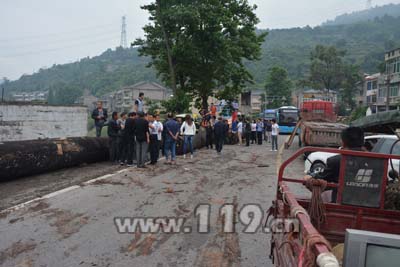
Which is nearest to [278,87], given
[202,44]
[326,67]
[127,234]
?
[326,67]

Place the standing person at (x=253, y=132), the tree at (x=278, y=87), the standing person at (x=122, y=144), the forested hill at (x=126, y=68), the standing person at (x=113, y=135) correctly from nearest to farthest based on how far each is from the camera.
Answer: the standing person at (x=122, y=144)
the standing person at (x=113, y=135)
the standing person at (x=253, y=132)
the tree at (x=278, y=87)
the forested hill at (x=126, y=68)

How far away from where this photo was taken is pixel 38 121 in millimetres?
20719

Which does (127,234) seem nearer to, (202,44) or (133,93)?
(202,44)

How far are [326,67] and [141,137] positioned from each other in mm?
68795

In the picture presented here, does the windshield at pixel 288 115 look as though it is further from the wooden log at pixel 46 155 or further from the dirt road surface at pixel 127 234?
the dirt road surface at pixel 127 234

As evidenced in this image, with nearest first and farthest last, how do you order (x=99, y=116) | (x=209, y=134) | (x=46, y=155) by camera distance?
(x=46, y=155) < (x=99, y=116) < (x=209, y=134)

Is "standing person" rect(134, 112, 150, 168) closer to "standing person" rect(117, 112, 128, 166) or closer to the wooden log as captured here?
"standing person" rect(117, 112, 128, 166)

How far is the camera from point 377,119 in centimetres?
759

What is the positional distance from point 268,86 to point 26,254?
269 feet

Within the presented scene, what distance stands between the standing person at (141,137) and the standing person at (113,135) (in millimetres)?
1042

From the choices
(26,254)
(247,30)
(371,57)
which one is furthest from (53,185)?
(371,57)

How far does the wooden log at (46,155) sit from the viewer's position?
9.43m

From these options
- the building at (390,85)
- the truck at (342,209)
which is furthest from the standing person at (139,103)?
the building at (390,85)

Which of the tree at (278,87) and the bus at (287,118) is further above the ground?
the tree at (278,87)
